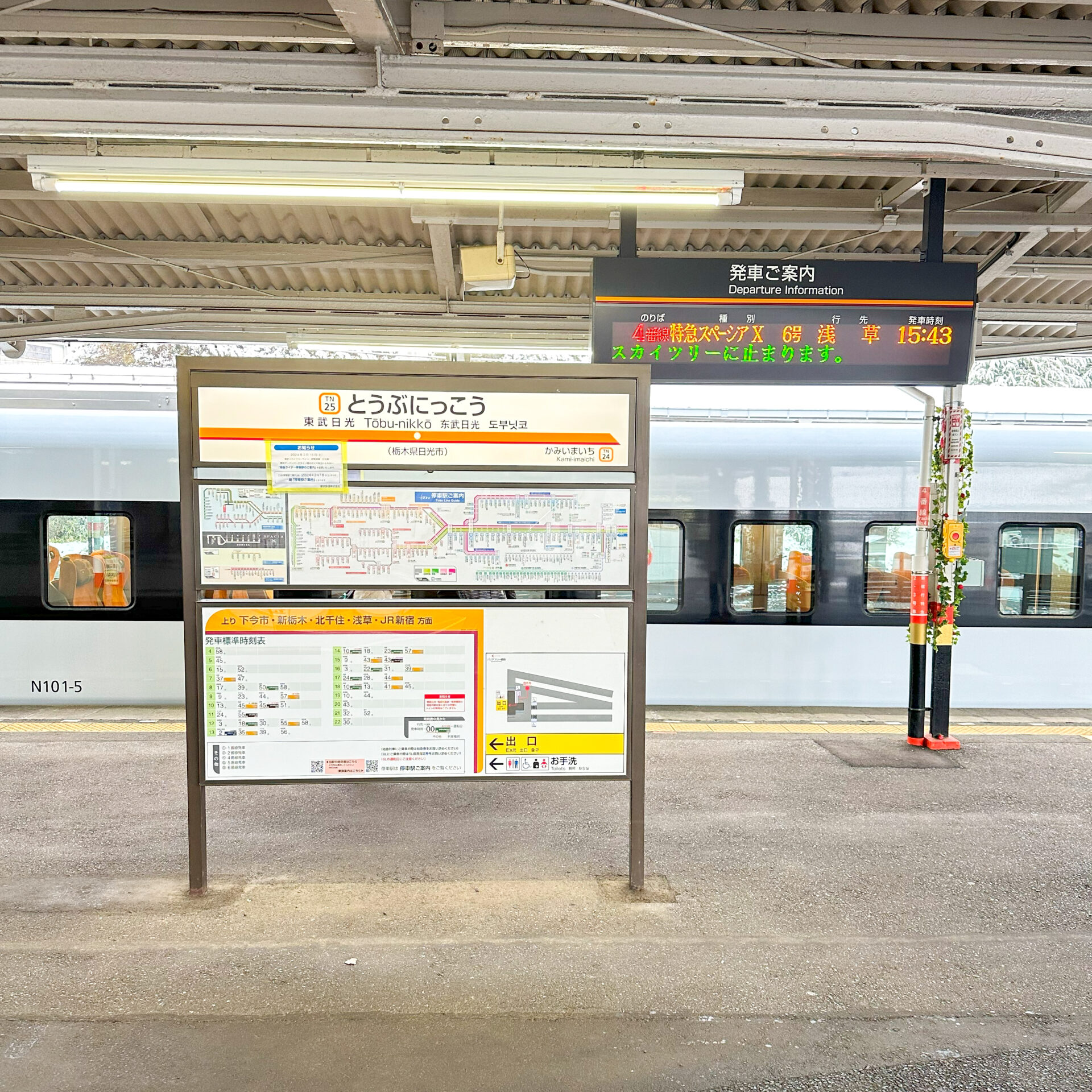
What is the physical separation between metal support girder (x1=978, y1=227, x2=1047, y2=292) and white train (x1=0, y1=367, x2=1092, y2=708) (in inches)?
69.0

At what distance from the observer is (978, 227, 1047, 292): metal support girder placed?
18.1ft

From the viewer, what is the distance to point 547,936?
374cm

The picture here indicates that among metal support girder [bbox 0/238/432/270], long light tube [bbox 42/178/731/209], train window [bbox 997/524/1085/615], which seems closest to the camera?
long light tube [bbox 42/178/731/209]

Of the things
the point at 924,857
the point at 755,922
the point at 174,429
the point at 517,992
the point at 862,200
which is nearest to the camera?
the point at 517,992

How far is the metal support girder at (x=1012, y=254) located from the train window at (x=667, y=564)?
2.90m

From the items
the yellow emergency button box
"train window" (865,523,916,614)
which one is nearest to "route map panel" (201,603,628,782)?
the yellow emergency button box

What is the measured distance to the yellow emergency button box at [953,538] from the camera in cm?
666

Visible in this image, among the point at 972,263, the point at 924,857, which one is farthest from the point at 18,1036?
the point at 972,263

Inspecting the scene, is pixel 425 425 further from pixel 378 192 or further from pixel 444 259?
pixel 444 259

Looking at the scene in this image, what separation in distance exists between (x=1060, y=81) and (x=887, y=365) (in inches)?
75.9

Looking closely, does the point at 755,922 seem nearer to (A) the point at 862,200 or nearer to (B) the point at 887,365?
(B) the point at 887,365

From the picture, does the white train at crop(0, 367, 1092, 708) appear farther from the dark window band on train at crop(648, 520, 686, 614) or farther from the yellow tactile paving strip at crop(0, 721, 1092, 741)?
the yellow tactile paving strip at crop(0, 721, 1092, 741)

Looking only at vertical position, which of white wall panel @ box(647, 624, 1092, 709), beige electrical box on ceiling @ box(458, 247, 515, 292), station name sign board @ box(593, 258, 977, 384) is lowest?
white wall panel @ box(647, 624, 1092, 709)

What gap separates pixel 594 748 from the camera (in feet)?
13.8
